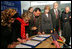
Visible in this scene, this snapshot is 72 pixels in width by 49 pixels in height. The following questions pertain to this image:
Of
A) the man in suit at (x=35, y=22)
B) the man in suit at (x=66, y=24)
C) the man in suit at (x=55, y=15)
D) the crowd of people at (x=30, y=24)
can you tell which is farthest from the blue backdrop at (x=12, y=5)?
the man in suit at (x=66, y=24)

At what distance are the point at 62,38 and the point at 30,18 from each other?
76 cm

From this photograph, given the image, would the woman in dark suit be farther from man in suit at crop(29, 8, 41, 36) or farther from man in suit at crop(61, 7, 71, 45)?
man in suit at crop(61, 7, 71, 45)

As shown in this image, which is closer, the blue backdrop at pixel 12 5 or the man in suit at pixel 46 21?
the blue backdrop at pixel 12 5

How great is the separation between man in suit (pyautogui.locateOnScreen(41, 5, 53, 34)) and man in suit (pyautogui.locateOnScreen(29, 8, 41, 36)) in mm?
90

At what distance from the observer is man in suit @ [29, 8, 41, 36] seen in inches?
62.0

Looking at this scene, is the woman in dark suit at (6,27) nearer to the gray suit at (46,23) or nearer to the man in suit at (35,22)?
the man in suit at (35,22)

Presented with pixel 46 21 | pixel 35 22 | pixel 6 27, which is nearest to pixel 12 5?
pixel 6 27

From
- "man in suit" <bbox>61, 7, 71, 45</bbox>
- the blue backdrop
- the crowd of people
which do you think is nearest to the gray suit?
the crowd of people

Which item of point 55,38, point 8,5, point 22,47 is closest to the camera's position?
point 22,47

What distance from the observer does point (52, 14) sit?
1633mm

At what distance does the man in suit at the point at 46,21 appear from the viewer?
1.61 m

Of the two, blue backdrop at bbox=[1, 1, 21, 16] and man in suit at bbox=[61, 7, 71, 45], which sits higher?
blue backdrop at bbox=[1, 1, 21, 16]

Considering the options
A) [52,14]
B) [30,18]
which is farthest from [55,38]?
[30,18]

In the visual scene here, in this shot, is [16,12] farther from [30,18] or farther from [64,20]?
[64,20]
